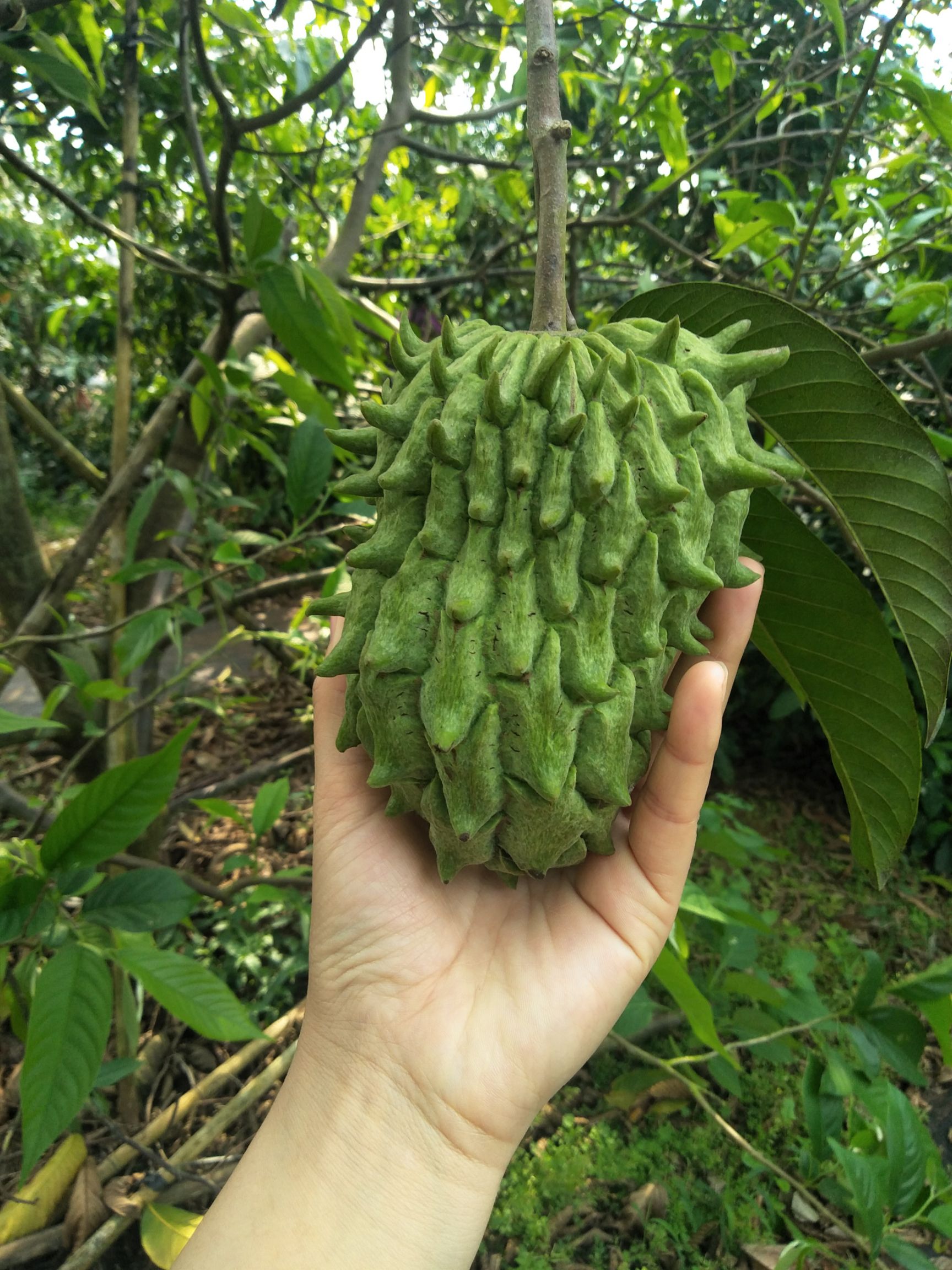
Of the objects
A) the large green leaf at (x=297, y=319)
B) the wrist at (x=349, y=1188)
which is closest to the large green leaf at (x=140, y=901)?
the wrist at (x=349, y=1188)

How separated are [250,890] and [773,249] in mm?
2558

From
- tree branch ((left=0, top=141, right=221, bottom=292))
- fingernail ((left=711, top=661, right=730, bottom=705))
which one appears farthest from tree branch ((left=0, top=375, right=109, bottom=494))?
fingernail ((left=711, top=661, right=730, bottom=705))

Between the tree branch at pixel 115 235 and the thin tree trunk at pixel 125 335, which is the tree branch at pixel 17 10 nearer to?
the tree branch at pixel 115 235

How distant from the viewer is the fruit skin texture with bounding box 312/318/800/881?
100 centimetres

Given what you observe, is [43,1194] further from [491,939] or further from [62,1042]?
[491,939]

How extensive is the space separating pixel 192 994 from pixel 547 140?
1.38 meters

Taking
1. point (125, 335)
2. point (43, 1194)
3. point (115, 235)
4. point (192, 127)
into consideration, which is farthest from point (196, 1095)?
point (192, 127)

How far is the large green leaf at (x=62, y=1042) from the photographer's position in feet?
3.31

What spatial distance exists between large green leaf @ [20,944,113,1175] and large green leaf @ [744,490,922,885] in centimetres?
115

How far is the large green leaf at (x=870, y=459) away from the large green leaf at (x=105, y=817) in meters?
1.11

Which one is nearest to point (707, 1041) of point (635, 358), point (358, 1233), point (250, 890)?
point (358, 1233)

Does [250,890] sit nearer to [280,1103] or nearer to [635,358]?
[280,1103]

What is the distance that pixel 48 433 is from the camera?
7.22 ft

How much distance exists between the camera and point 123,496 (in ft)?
Answer: 7.09
